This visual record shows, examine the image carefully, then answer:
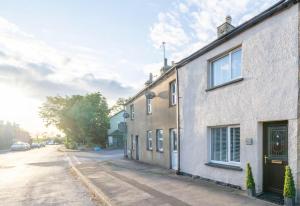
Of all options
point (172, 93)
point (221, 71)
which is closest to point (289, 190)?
point (221, 71)

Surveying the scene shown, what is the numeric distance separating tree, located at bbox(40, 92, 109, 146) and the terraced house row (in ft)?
116

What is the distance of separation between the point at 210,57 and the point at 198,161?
14.1 ft

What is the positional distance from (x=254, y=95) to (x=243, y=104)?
0.60m

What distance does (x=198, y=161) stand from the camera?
12.4 meters

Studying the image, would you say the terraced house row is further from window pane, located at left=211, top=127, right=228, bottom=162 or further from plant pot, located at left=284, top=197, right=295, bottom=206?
plant pot, located at left=284, top=197, right=295, bottom=206

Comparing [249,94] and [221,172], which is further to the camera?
[221,172]

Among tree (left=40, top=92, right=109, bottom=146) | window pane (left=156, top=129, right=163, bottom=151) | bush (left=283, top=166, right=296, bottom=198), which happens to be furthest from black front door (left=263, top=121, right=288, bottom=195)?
tree (left=40, top=92, right=109, bottom=146)

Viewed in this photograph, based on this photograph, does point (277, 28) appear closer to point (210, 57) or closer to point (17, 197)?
point (210, 57)

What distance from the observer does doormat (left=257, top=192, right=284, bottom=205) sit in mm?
7885

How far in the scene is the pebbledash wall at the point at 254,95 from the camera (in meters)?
7.82

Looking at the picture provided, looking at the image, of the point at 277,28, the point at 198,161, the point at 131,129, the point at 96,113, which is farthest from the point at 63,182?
the point at 96,113

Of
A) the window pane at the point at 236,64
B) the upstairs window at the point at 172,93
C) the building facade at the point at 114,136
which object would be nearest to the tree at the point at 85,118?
the building facade at the point at 114,136

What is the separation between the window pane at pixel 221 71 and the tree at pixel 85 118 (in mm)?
39546

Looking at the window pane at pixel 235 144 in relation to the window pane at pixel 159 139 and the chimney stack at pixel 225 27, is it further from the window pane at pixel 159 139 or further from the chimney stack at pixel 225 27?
the window pane at pixel 159 139
